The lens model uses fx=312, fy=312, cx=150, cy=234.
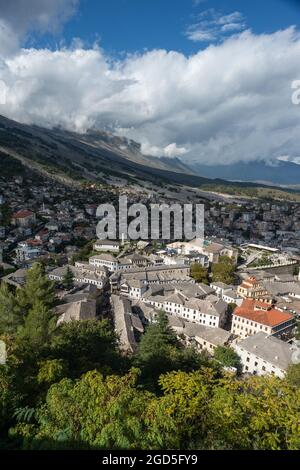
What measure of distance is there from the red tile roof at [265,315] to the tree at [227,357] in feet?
15.9

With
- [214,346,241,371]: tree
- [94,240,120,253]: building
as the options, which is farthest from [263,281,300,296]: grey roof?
[94,240,120,253]: building

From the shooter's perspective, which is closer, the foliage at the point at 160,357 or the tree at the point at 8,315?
the foliage at the point at 160,357

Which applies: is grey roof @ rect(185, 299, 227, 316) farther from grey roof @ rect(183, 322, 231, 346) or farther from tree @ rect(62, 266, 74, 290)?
tree @ rect(62, 266, 74, 290)

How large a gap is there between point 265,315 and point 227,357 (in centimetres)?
643

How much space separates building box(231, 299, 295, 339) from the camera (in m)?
23.8

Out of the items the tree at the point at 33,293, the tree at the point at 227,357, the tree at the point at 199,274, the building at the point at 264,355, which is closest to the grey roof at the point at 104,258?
the tree at the point at 199,274

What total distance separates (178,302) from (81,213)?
37.2 metres

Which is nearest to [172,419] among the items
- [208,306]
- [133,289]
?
[208,306]

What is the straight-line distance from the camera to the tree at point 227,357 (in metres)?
19.7

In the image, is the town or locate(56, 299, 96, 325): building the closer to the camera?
locate(56, 299, 96, 325): building

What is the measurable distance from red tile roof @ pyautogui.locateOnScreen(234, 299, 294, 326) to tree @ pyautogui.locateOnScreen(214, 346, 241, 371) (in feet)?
15.9

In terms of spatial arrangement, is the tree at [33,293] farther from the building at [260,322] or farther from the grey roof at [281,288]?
the grey roof at [281,288]

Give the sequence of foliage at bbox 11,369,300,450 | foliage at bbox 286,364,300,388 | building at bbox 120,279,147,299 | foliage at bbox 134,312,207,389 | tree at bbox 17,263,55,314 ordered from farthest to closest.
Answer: building at bbox 120,279,147,299, foliage at bbox 286,364,300,388, tree at bbox 17,263,55,314, foliage at bbox 134,312,207,389, foliage at bbox 11,369,300,450

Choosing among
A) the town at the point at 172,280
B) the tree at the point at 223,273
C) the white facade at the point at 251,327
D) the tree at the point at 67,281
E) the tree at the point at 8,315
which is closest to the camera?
the tree at the point at 8,315
